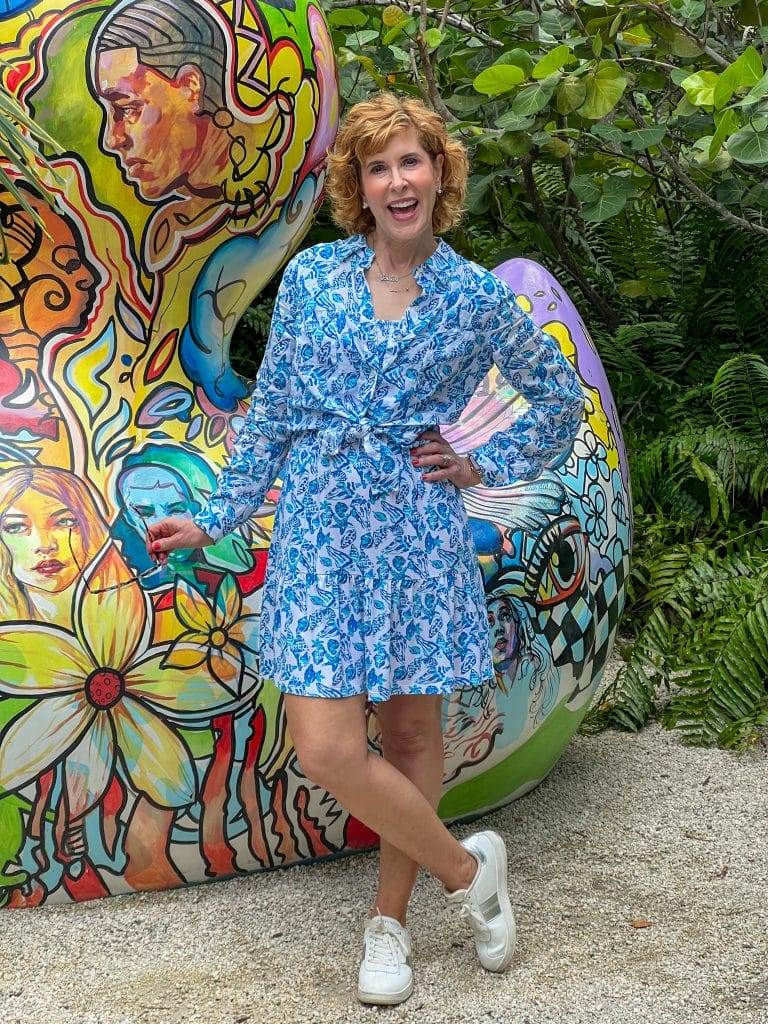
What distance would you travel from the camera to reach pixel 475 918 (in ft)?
8.07

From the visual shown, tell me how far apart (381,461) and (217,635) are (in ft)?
2.02

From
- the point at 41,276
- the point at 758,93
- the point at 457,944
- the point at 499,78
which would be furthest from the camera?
the point at 499,78

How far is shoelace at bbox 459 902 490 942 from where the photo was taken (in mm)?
2461

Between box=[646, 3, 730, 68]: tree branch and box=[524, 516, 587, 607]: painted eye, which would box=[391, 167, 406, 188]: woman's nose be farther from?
box=[646, 3, 730, 68]: tree branch

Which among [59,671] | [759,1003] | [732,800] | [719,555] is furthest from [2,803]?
[719,555]

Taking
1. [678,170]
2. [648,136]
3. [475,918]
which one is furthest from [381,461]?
[678,170]

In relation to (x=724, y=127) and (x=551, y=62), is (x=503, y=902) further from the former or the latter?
(x=551, y=62)

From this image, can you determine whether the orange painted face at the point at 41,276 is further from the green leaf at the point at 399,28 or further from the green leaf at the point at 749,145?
the green leaf at the point at 749,145

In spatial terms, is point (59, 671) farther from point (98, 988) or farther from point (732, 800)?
point (732, 800)

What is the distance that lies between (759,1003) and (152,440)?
1.67 meters

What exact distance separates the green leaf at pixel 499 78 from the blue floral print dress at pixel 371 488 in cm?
182

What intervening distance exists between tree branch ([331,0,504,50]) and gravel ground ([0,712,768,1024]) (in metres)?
2.93

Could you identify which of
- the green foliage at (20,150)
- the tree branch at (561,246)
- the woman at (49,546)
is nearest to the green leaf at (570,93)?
the tree branch at (561,246)

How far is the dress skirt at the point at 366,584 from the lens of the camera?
226 centimetres
